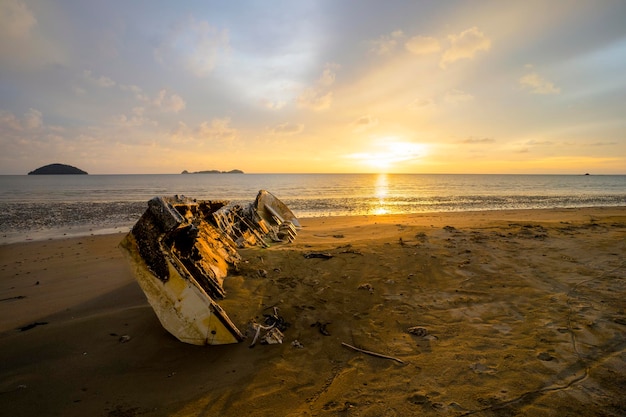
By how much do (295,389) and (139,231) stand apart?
2.74 meters

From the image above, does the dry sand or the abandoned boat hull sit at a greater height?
the abandoned boat hull

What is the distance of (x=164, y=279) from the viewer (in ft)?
13.8

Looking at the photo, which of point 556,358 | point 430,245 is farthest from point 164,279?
point 430,245

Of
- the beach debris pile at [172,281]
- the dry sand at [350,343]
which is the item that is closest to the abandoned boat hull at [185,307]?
the beach debris pile at [172,281]

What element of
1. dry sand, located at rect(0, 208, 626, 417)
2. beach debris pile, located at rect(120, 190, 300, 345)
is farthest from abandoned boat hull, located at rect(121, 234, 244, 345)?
dry sand, located at rect(0, 208, 626, 417)

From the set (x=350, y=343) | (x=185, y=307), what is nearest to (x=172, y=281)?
(x=185, y=307)

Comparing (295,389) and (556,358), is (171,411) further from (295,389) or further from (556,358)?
(556,358)

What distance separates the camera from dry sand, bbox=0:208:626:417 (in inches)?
125

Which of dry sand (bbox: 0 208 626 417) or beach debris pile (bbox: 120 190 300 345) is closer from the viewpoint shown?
dry sand (bbox: 0 208 626 417)

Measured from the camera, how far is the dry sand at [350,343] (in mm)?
3170

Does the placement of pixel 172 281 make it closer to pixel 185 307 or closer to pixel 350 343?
pixel 185 307

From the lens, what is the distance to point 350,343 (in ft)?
14.1

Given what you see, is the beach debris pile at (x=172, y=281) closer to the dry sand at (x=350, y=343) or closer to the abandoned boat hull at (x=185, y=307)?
the abandoned boat hull at (x=185, y=307)

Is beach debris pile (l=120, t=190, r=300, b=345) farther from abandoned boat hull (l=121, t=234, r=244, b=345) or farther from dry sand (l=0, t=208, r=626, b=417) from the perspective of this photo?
dry sand (l=0, t=208, r=626, b=417)
